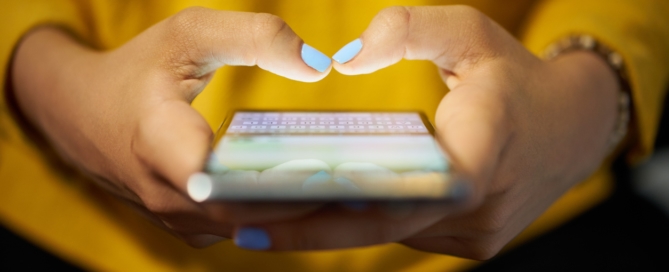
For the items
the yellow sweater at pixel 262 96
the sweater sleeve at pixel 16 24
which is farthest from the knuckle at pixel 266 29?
the sweater sleeve at pixel 16 24

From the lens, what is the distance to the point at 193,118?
11.1 inches

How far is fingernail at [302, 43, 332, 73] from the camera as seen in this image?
320mm

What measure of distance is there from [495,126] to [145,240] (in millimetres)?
422

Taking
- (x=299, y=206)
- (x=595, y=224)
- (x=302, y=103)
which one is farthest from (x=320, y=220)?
(x=595, y=224)

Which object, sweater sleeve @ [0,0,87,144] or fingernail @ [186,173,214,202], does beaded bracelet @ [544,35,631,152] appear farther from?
sweater sleeve @ [0,0,87,144]

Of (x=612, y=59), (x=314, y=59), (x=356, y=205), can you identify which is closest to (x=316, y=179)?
(x=356, y=205)

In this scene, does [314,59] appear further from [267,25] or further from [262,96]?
[262,96]

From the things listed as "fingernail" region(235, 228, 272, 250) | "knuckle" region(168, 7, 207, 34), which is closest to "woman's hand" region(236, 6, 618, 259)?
"fingernail" region(235, 228, 272, 250)

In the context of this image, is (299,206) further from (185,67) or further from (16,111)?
(16,111)

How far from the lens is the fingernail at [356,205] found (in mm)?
219

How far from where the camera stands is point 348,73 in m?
0.34

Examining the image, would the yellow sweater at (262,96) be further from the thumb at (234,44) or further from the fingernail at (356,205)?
the fingernail at (356,205)

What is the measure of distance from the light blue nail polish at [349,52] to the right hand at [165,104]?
0.06 ft

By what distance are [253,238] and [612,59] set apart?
1.46 ft
